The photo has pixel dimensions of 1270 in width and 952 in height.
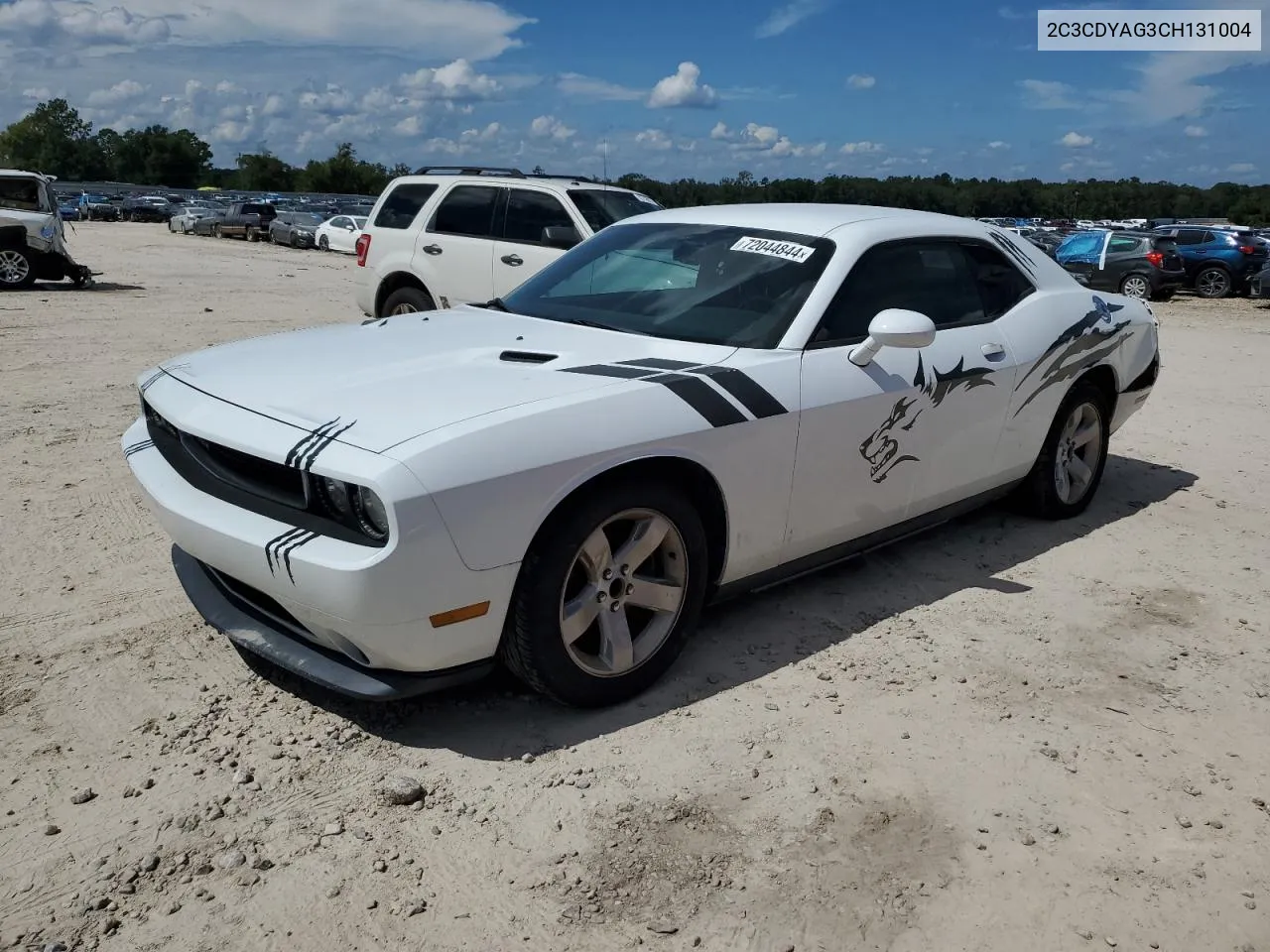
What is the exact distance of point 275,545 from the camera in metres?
2.94

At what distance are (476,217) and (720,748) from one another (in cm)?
757

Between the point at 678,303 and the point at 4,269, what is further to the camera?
the point at 4,269

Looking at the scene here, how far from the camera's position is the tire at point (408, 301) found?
9.90 meters

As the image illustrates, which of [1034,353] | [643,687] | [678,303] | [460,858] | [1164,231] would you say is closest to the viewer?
[460,858]

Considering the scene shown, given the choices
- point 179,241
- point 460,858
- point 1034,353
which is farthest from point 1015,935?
point 179,241

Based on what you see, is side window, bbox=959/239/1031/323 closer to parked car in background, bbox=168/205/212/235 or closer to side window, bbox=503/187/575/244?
side window, bbox=503/187/575/244

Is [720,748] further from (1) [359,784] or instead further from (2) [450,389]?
(2) [450,389]

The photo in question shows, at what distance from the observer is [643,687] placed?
3533 mm

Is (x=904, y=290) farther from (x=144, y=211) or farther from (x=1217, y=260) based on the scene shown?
(x=144, y=211)

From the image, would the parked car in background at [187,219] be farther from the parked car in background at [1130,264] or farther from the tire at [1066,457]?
the tire at [1066,457]

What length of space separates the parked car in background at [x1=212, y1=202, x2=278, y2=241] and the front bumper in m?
38.3

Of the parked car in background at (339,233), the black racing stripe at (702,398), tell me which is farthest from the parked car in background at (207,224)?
the black racing stripe at (702,398)

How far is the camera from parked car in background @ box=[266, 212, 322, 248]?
34.8 metres

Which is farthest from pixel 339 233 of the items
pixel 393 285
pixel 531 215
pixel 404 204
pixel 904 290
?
pixel 904 290
